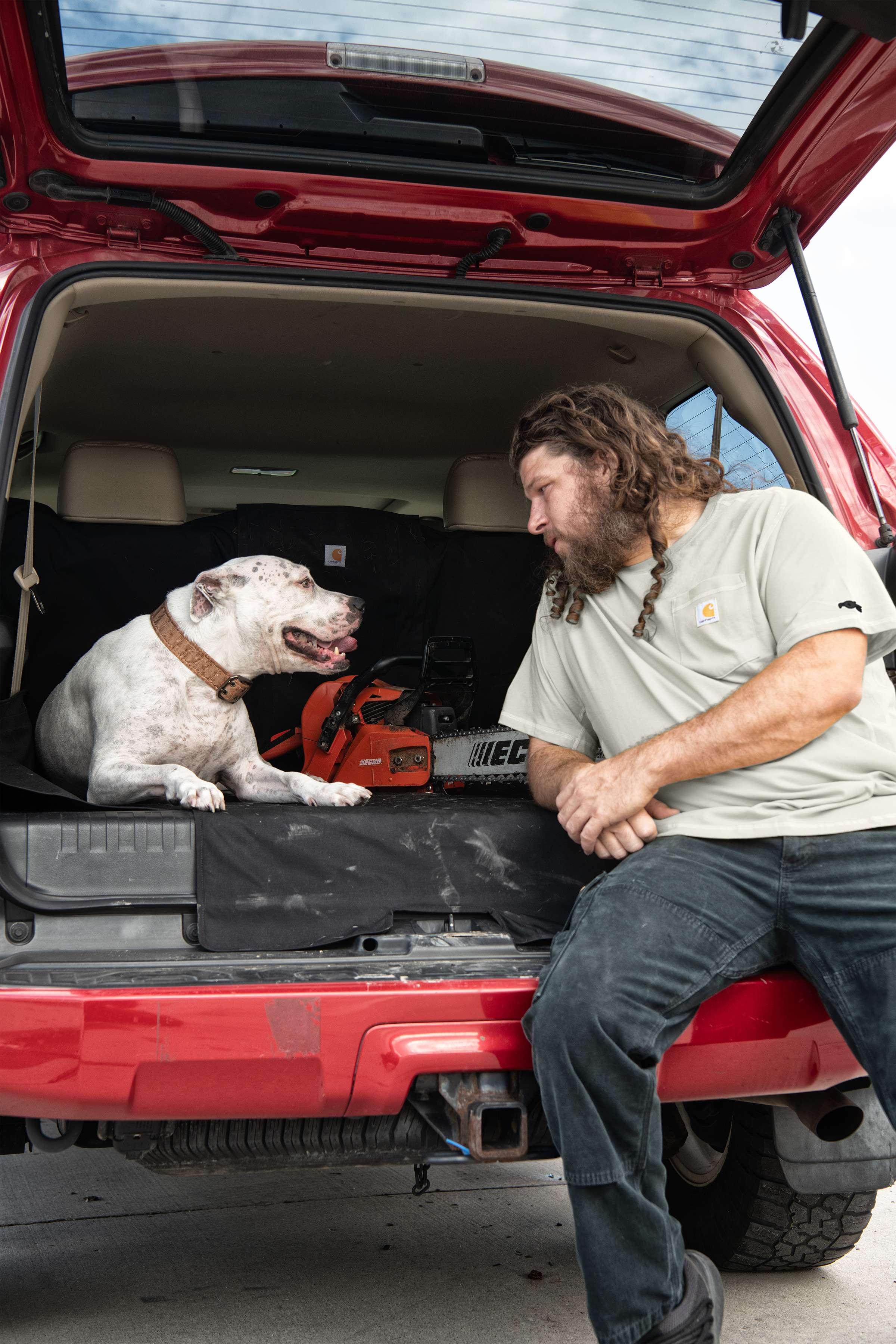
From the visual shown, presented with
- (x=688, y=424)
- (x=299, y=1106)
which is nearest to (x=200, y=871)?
(x=299, y=1106)

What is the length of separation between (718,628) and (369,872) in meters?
0.83

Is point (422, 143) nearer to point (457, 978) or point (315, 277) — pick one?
point (315, 277)

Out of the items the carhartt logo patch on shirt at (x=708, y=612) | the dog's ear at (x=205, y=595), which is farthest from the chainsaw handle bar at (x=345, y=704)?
the carhartt logo patch on shirt at (x=708, y=612)

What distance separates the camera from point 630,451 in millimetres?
2412

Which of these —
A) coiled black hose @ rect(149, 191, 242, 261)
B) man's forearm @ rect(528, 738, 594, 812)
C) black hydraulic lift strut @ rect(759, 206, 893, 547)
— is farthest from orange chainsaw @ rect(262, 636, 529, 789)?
coiled black hose @ rect(149, 191, 242, 261)

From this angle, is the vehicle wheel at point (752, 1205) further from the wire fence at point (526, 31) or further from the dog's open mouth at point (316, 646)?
the wire fence at point (526, 31)

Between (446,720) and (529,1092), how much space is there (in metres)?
2.02

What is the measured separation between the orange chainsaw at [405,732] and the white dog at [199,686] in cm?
26

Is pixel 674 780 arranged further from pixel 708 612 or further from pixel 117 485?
pixel 117 485

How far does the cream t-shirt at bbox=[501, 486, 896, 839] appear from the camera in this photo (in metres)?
2.07

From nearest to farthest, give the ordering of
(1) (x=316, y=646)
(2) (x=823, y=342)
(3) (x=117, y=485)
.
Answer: (2) (x=823, y=342)
(1) (x=316, y=646)
(3) (x=117, y=485)

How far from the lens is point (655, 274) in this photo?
2.78 meters

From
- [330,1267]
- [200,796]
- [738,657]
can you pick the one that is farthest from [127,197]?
[330,1267]

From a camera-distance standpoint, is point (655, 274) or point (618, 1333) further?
point (655, 274)
